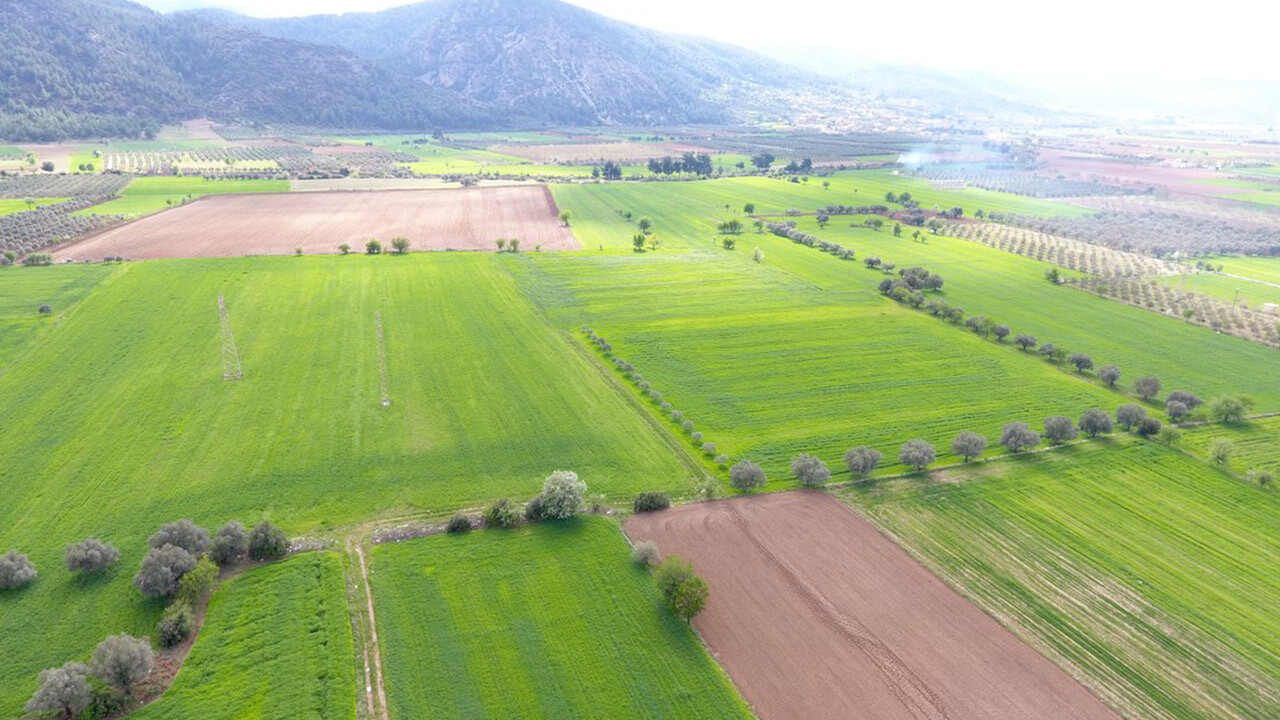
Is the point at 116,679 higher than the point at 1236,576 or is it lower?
higher

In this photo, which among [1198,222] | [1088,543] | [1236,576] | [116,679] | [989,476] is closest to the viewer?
[116,679]

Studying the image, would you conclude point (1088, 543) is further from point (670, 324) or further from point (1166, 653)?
point (670, 324)

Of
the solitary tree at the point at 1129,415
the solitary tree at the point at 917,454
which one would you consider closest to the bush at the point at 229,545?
the solitary tree at the point at 917,454

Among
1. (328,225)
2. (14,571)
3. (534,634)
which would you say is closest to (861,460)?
(534,634)

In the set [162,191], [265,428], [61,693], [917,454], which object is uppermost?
[162,191]

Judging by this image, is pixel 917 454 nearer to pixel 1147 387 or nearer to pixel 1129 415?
pixel 1129 415

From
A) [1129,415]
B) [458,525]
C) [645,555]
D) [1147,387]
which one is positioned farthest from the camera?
[1147,387]

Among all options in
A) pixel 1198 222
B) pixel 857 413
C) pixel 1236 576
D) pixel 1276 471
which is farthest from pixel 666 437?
pixel 1198 222

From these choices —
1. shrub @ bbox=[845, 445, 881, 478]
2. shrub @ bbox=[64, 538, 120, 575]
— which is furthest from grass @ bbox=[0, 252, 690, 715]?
shrub @ bbox=[845, 445, 881, 478]
